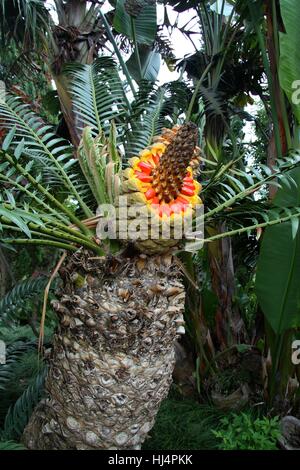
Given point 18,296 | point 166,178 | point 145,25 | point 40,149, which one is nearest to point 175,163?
point 166,178

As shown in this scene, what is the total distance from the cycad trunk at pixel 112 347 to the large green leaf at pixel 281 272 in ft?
2.25

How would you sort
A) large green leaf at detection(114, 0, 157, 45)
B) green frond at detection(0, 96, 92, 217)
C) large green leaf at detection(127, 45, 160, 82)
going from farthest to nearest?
1. large green leaf at detection(127, 45, 160, 82)
2. large green leaf at detection(114, 0, 157, 45)
3. green frond at detection(0, 96, 92, 217)

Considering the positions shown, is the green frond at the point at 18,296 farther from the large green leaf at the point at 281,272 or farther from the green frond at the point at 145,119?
the large green leaf at the point at 281,272

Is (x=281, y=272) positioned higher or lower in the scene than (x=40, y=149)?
lower

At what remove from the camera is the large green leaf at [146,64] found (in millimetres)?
3988

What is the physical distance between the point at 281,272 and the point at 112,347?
995 mm

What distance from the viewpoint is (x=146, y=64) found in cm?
412

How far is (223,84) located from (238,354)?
2021 millimetres

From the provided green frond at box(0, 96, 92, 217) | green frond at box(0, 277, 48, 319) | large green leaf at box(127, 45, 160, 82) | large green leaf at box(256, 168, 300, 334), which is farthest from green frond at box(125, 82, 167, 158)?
large green leaf at box(127, 45, 160, 82)

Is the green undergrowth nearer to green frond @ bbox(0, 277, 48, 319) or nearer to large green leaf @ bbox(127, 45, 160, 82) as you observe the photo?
green frond @ bbox(0, 277, 48, 319)

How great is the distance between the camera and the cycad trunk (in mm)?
1669

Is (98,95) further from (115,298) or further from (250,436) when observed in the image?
(250,436)

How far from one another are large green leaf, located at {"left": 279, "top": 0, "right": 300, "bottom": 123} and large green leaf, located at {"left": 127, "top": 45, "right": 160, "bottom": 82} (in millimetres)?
1745

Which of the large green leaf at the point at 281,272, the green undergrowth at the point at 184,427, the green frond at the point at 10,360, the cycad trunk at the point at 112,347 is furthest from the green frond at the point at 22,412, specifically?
the large green leaf at the point at 281,272
